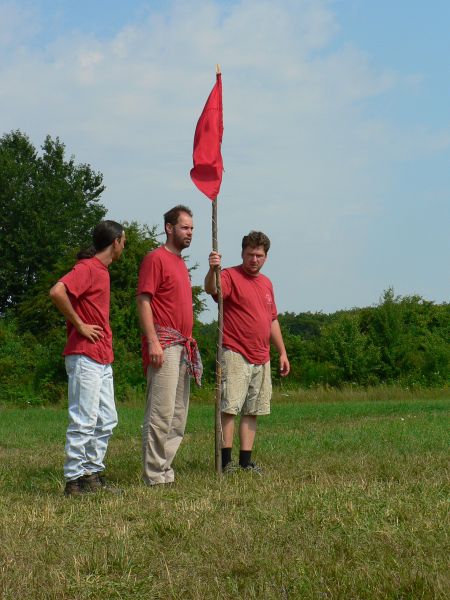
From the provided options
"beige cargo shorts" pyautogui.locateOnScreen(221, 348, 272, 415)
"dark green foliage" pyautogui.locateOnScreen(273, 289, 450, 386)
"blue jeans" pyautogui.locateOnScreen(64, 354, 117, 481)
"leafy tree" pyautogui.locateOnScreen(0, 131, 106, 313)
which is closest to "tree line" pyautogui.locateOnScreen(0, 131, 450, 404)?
"dark green foliage" pyautogui.locateOnScreen(273, 289, 450, 386)

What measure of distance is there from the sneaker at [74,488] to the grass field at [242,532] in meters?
0.08

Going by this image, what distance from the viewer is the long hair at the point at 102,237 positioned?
24.6ft

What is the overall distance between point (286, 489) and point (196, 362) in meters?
1.55

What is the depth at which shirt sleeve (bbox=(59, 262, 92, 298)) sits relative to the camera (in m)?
7.16

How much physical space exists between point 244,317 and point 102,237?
1.59 m

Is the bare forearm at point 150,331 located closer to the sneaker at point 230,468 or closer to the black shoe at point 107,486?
the black shoe at point 107,486

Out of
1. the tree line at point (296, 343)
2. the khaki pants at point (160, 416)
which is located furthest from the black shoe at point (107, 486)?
the tree line at point (296, 343)

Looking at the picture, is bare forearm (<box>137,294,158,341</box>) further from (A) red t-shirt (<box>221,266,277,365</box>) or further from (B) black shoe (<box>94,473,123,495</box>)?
(B) black shoe (<box>94,473,123,495</box>)

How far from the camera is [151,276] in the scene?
24.7 ft

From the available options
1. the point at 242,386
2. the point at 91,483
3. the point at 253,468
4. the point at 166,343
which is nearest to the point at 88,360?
the point at 166,343

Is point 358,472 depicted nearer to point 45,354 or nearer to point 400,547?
point 400,547

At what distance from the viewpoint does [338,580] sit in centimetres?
419

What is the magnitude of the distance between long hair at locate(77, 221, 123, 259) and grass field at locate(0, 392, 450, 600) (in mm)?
1900

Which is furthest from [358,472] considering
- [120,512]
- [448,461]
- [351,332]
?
[351,332]
